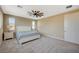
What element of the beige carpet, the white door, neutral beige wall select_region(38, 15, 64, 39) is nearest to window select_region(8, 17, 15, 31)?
the beige carpet

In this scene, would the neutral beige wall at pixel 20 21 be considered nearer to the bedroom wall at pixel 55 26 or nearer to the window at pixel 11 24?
Answer: the window at pixel 11 24

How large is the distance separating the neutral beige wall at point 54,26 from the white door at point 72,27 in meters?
0.56

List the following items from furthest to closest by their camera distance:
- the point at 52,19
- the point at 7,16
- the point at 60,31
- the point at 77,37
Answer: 1. the point at 52,19
2. the point at 7,16
3. the point at 60,31
4. the point at 77,37

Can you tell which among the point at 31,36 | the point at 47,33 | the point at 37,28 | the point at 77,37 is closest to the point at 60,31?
the point at 77,37

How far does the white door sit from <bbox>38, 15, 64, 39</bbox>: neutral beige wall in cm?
56

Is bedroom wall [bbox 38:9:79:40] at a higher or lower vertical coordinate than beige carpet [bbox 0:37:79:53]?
higher

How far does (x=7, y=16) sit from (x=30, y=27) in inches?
123

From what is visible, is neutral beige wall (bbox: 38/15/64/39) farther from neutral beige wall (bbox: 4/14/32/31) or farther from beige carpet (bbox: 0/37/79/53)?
neutral beige wall (bbox: 4/14/32/31)

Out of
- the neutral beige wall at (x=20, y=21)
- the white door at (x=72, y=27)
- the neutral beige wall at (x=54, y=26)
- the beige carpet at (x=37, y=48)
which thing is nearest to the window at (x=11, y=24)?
the neutral beige wall at (x=20, y=21)

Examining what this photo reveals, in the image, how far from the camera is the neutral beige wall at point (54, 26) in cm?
488

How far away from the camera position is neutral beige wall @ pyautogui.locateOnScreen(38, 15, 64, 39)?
4.88 meters

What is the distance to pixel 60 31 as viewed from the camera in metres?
4.97
